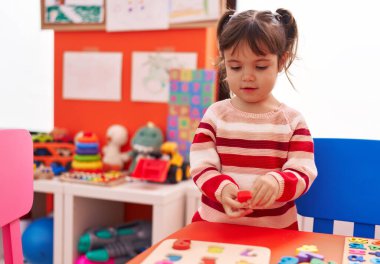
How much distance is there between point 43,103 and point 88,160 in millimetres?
510

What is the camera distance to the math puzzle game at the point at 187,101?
6.24 ft

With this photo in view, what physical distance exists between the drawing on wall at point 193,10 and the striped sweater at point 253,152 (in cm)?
105

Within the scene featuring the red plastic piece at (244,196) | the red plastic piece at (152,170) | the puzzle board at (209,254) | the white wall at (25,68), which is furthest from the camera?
the white wall at (25,68)

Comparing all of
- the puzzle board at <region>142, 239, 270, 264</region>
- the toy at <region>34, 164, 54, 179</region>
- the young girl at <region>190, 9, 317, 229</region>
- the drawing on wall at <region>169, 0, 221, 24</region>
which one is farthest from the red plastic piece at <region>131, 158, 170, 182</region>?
the puzzle board at <region>142, 239, 270, 264</region>

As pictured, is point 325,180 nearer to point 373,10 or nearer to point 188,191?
point 188,191

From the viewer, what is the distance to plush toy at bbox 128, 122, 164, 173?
192cm

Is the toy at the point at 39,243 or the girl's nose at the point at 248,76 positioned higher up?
the girl's nose at the point at 248,76

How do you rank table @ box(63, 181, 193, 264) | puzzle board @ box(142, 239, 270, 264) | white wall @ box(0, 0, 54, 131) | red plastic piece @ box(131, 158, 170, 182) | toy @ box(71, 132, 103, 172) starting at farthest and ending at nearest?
white wall @ box(0, 0, 54, 131), toy @ box(71, 132, 103, 172), red plastic piece @ box(131, 158, 170, 182), table @ box(63, 181, 193, 264), puzzle board @ box(142, 239, 270, 264)

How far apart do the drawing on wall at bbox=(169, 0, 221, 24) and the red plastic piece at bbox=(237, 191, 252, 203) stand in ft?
4.06

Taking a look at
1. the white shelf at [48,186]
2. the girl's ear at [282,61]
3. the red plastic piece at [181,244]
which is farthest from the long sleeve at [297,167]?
the white shelf at [48,186]

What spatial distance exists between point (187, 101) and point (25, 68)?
3.10 ft

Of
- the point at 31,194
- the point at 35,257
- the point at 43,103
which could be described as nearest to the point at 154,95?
the point at 43,103

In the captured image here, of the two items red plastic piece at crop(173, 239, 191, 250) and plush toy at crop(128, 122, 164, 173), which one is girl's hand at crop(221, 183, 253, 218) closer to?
red plastic piece at crop(173, 239, 191, 250)

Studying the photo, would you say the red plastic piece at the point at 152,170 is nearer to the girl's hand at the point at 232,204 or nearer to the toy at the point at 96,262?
the toy at the point at 96,262
